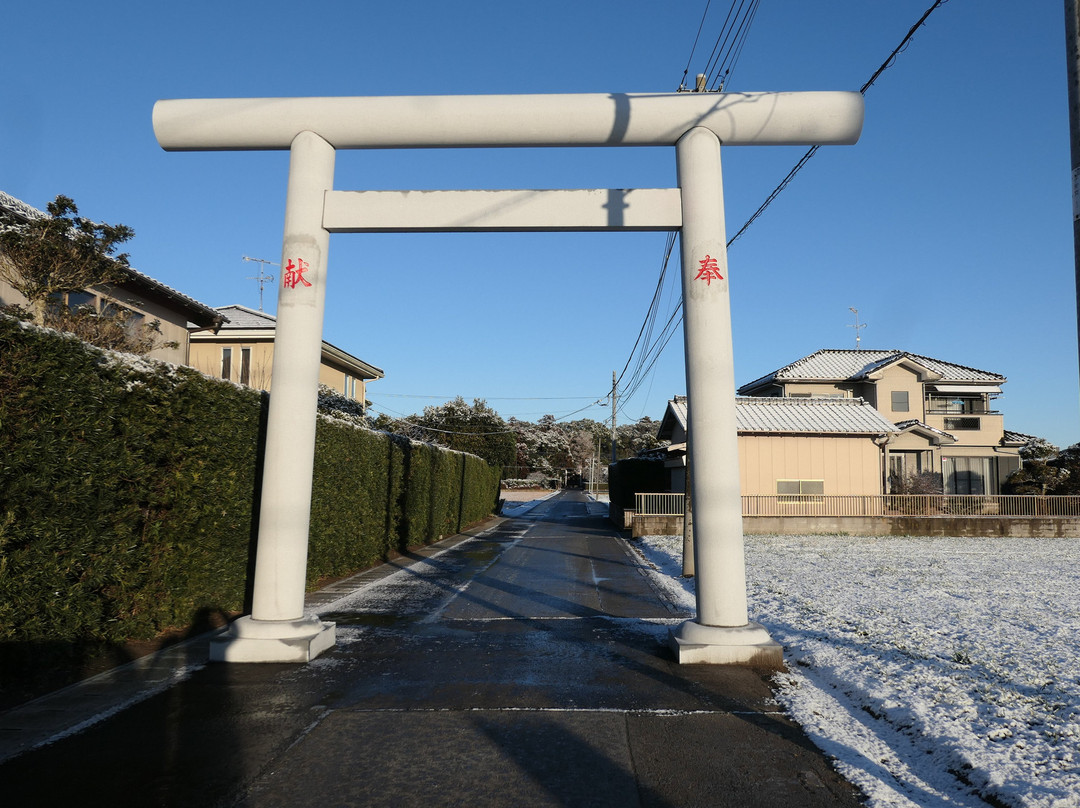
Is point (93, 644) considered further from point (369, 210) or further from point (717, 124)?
point (717, 124)

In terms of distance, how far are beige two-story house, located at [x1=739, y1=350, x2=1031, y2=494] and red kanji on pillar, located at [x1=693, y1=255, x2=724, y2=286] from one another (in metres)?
28.7

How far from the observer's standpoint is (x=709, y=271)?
666 cm

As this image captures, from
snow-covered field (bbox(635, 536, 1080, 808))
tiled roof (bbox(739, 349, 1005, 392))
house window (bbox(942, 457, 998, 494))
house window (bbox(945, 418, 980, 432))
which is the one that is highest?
tiled roof (bbox(739, 349, 1005, 392))

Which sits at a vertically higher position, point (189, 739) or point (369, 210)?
point (369, 210)

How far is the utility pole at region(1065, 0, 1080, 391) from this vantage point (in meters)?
3.95

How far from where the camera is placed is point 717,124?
691cm

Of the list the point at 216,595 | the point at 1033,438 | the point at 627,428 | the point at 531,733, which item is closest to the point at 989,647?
the point at 531,733

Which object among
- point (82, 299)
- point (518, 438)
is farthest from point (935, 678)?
point (518, 438)

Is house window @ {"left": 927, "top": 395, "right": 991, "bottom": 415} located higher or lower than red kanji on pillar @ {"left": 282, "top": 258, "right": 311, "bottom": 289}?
higher

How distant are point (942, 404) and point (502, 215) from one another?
35.2 meters

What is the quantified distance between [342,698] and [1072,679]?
5.80 metres

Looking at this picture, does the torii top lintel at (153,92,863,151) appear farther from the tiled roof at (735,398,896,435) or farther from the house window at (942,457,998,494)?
the house window at (942,457,998,494)

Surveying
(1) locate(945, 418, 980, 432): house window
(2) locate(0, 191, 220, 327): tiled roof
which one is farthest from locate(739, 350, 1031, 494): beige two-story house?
(2) locate(0, 191, 220, 327): tiled roof

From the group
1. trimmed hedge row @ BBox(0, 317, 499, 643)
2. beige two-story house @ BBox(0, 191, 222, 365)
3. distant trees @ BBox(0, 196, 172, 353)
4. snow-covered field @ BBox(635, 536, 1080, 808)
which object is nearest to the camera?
snow-covered field @ BBox(635, 536, 1080, 808)
